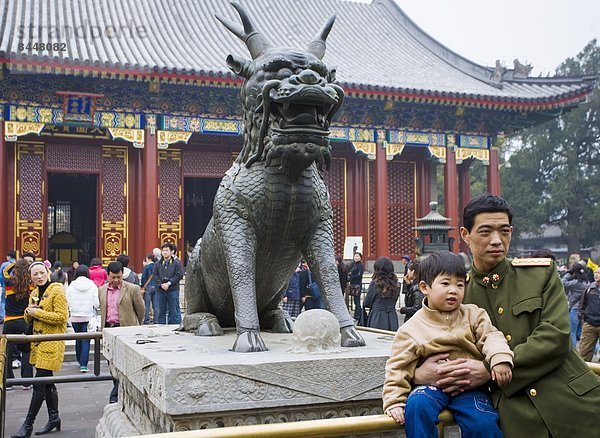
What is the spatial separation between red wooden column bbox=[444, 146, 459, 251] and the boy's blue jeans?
14.5 meters

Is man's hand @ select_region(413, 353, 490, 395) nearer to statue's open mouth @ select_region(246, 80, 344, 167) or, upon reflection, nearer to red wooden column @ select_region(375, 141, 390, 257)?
statue's open mouth @ select_region(246, 80, 344, 167)

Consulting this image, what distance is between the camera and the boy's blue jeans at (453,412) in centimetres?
192

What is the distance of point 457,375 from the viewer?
2010 millimetres

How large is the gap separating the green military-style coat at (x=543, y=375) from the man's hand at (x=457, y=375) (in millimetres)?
99

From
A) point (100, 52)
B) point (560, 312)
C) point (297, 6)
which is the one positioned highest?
point (297, 6)

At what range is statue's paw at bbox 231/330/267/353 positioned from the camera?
2.89 meters

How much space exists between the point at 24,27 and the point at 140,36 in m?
2.64

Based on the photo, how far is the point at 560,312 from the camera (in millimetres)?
2078

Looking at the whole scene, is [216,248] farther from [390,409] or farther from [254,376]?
[390,409]

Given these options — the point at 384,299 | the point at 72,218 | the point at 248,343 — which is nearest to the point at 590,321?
the point at 384,299

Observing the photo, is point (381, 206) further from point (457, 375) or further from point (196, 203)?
point (457, 375)

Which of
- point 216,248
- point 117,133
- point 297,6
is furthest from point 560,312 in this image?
point 297,6

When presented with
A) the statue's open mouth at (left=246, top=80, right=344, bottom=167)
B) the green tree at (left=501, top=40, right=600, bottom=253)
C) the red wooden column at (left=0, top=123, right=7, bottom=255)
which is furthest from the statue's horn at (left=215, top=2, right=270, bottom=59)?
the green tree at (left=501, top=40, right=600, bottom=253)

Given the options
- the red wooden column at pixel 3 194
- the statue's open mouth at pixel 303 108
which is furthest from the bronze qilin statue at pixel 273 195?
the red wooden column at pixel 3 194
